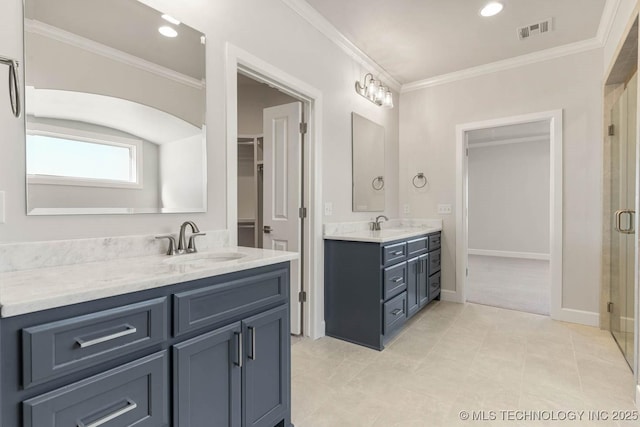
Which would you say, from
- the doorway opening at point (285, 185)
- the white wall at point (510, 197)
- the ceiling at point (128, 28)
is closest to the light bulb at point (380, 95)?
the doorway opening at point (285, 185)

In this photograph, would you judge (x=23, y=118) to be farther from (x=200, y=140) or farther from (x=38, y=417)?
(x=38, y=417)

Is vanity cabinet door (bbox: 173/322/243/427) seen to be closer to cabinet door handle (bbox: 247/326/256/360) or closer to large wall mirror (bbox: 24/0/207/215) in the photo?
cabinet door handle (bbox: 247/326/256/360)

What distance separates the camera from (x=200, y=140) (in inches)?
70.6

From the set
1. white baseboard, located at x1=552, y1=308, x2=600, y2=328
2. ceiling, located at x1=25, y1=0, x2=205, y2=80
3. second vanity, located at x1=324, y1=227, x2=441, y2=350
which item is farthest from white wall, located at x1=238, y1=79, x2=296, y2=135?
white baseboard, located at x1=552, y1=308, x2=600, y2=328

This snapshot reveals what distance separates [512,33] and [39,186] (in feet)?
12.1

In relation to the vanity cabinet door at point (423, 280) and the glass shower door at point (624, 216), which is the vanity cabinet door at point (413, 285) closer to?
the vanity cabinet door at point (423, 280)

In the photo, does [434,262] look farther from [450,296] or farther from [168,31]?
[168,31]

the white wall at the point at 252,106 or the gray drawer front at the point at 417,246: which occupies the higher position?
the white wall at the point at 252,106

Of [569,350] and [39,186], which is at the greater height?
[39,186]

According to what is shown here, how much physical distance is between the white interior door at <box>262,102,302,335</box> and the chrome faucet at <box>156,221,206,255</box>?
115 centimetres

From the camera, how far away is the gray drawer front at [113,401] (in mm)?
816

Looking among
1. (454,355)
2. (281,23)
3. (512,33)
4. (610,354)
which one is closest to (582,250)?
(610,354)

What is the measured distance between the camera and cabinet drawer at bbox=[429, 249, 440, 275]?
11.6 feet

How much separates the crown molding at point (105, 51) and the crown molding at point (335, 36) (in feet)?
3.74
